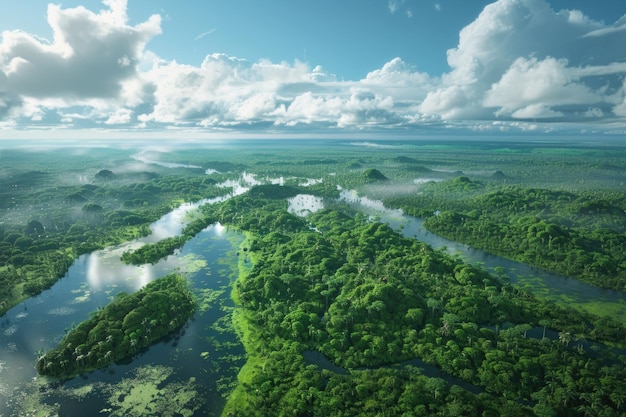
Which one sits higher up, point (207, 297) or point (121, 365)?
point (207, 297)

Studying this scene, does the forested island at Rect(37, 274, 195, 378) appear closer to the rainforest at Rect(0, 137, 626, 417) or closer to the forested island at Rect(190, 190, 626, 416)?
the rainforest at Rect(0, 137, 626, 417)

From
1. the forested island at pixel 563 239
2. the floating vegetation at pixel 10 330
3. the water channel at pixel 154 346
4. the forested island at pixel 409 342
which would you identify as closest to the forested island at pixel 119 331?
the water channel at pixel 154 346

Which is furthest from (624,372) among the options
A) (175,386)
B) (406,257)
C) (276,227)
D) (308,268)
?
(276,227)

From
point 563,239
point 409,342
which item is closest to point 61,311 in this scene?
point 409,342

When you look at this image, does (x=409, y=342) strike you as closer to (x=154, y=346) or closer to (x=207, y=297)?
(x=154, y=346)

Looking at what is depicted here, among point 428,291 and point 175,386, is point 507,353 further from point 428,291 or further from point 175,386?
point 175,386
